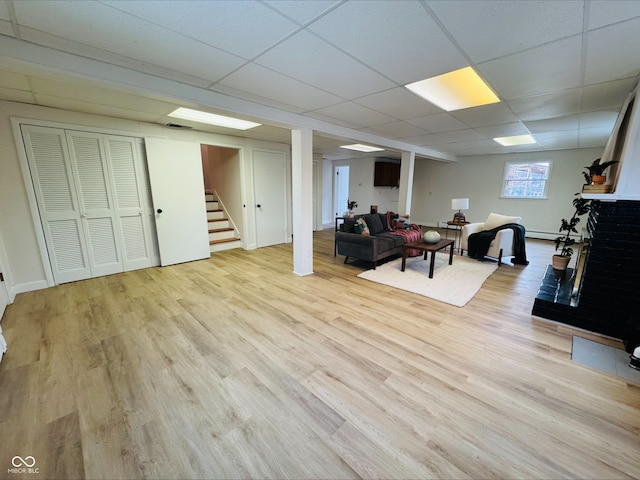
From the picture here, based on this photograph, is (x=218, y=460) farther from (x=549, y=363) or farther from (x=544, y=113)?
(x=544, y=113)

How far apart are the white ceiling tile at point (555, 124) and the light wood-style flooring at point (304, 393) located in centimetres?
275

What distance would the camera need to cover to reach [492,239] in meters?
4.53

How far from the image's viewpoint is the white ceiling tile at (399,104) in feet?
8.72

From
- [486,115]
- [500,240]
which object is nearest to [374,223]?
[500,240]

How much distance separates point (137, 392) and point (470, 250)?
17.3 feet

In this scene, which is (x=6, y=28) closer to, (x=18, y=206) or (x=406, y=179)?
(x=18, y=206)

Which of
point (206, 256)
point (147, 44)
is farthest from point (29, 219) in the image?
point (147, 44)

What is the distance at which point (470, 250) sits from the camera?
4.79m

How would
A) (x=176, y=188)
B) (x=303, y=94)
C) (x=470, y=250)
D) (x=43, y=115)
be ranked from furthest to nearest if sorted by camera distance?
(x=470, y=250) < (x=176, y=188) < (x=43, y=115) < (x=303, y=94)

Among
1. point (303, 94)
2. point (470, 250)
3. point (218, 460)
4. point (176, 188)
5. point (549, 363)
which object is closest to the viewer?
point (218, 460)

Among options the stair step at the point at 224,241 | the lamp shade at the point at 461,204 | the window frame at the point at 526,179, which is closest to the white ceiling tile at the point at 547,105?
the lamp shade at the point at 461,204

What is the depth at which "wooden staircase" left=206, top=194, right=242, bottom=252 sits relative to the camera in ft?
17.9

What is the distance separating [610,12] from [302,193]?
3063 mm

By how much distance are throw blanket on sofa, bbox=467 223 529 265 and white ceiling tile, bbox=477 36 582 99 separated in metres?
2.54
